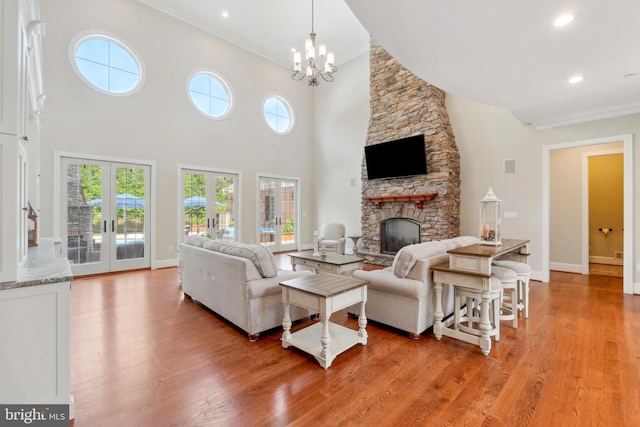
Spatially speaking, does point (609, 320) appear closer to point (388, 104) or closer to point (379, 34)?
point (379, 34)

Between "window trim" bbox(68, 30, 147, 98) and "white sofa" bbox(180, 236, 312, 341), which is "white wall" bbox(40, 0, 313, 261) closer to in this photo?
"window trim" bbox(68, 30, 147, 98)

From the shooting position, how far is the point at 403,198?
→ 615 cm

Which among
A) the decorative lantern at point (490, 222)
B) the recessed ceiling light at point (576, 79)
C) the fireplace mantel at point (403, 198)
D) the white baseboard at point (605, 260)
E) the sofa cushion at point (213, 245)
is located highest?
the recessed ceiling light at point (576, 79)

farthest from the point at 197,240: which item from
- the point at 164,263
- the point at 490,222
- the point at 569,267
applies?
the point at 569,267

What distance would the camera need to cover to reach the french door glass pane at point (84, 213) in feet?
17.0

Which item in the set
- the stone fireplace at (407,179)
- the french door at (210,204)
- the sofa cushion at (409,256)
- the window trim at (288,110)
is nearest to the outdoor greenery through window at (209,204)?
the french door at (210,204)

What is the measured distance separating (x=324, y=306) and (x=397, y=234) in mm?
4627

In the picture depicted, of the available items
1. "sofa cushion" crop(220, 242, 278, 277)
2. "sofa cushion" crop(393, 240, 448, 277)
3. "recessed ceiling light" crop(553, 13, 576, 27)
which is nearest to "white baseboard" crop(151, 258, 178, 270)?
"sofa cushion" crop(220, 242, 278, 277)

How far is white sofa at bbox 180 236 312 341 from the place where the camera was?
108 inches

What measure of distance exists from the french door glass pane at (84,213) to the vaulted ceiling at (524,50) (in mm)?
5340

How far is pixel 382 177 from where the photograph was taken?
21.8ft

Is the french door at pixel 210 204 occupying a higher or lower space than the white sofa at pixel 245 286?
higher

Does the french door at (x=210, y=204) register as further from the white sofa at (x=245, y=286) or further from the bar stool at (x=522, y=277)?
the bar stool at (x=522, y=277)

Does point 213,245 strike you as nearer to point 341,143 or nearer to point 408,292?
point 408,292
